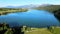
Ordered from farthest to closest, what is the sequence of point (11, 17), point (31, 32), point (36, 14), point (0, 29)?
point (36, 14)
point (11, 17)
point (31, 32)
point (0, 29)

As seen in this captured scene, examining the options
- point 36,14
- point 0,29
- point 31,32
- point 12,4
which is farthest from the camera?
point 36,14

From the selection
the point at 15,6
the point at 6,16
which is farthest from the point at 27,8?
the point at 6,16

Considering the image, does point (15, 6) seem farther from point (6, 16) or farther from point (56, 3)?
point (56, 3)

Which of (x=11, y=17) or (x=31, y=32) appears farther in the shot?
(x=11, y=17)

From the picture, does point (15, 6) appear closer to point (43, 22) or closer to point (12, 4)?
point (12, 4)

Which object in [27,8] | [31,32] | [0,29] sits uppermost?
[27,8]

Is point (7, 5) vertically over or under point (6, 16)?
over

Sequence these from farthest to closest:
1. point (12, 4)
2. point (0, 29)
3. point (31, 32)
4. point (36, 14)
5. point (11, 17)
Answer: point (36, 14) < point (11, 17) < point (12, 4) < point (31, 32) < point (0, 29)

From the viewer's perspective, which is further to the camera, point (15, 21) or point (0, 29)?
point (15, 21)

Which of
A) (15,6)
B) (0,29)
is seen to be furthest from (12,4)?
(0,29)
